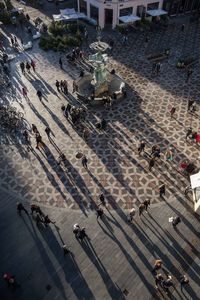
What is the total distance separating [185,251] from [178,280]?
1.86 metres

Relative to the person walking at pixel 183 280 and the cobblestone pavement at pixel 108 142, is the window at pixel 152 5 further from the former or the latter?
the person walking at pixel 183 280

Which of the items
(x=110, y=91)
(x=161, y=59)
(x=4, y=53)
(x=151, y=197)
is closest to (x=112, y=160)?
(x=151, y=197)

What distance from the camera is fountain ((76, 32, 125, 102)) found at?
26.7 meters

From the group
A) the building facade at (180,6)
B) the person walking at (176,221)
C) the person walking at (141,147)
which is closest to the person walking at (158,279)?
the person walking at (176,221)

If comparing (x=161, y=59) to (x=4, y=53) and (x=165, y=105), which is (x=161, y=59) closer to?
(x=165, y=105)

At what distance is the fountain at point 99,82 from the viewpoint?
26.7 m

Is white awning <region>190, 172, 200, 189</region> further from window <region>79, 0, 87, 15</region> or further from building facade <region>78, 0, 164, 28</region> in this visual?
window <region>79, 0, 87, 15</region>

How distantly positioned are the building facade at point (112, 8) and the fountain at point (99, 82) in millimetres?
14440

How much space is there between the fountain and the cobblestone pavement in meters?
1.12

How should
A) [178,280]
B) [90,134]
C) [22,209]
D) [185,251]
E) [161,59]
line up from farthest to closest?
[161,59] → [90,134] → [22,209] → [185,251] → [178,280]

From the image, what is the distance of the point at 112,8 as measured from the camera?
41.0 metres

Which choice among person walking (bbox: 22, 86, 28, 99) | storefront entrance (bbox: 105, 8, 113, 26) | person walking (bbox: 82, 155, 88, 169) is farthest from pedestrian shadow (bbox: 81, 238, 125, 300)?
storefront entrance (bbox: 105, 8, 113, 26)

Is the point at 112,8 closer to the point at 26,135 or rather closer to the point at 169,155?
the point at 26,135

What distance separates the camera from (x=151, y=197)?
66.6 feet
